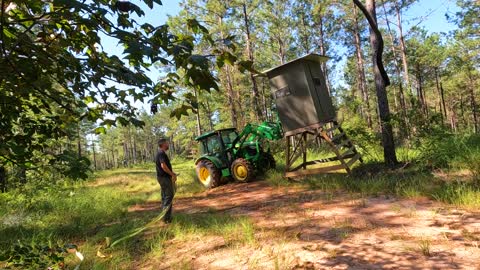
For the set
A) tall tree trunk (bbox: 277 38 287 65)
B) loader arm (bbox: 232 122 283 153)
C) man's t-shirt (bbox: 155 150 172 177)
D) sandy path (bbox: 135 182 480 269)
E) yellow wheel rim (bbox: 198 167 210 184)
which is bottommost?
sandy path (bbox: 135 182 480 269)

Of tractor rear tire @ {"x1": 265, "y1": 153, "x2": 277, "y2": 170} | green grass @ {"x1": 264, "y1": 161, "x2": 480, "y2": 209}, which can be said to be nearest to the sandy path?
green grass @ {"x1": 264, "y1": 161, "x2": 480, "y2": 209}

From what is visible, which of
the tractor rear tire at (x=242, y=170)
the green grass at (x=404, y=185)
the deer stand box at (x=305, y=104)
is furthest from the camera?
the tractor rear tire at (x=242, y=170)

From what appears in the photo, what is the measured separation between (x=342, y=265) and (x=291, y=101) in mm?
6612

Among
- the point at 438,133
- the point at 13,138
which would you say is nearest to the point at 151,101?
the point at 13,138

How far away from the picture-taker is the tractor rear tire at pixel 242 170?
1122 centimetres

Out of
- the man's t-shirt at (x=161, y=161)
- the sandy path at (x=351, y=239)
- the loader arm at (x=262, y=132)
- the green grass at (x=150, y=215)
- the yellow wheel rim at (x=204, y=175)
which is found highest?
the loader arm at (x=262, y=132)

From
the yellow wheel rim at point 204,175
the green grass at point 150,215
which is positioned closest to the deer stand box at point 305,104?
the green grass at point 150,215

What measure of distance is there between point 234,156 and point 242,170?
98 cm

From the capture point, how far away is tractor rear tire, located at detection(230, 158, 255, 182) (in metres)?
11.2

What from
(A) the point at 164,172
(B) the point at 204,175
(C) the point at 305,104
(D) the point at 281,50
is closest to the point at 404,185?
(C) the point at 305,104

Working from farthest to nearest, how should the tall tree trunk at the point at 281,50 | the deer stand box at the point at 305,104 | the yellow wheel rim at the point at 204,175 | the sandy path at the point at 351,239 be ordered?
the tall tree trunk at the point at 281,50 → the yellow wheel rim at the point at 204,175 → the deer stand box at the point at 305,104 → the sandy path at the point at 351,239

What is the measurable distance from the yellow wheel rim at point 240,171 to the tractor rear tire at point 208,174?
0.74 metres

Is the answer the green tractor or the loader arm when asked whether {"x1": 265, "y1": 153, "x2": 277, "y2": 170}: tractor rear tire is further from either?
the loader arm

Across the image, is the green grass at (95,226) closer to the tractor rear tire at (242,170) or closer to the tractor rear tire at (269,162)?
the tractor rear tire at (242,170)
